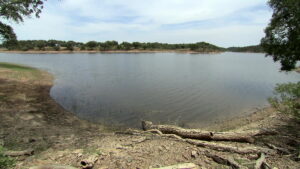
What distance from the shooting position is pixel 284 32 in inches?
421

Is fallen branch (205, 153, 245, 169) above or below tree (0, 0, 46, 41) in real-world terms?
below

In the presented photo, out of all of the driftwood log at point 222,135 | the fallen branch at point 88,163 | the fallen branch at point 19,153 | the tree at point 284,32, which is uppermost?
the tree at point 284,32

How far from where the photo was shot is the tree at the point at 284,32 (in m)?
9.67

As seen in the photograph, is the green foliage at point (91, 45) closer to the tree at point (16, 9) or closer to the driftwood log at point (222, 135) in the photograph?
the tree at point (16, 9)

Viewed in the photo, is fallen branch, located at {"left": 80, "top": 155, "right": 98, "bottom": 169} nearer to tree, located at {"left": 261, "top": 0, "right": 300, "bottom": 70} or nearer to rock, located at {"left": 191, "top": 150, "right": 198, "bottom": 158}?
rock, located at {"left": 191, "top": 150, "right": 198, "bottom": 158}

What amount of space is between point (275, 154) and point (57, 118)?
8728 mm

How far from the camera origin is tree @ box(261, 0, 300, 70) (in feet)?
31.7

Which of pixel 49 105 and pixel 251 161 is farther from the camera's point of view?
pixel 49 105

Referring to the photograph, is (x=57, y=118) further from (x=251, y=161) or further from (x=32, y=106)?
(x=251, y=161)

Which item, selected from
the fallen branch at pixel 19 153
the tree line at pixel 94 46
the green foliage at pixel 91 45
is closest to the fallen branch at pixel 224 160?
the fallen branch at pixel 19 153

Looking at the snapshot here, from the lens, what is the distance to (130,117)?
9281mm

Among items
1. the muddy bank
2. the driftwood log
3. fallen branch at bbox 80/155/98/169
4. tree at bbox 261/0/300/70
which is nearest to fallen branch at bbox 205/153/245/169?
the muddy bank

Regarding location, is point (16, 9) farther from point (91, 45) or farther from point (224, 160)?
point (91, 45)

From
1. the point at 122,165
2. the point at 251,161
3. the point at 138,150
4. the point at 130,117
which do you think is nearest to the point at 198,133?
the point at 251,161
